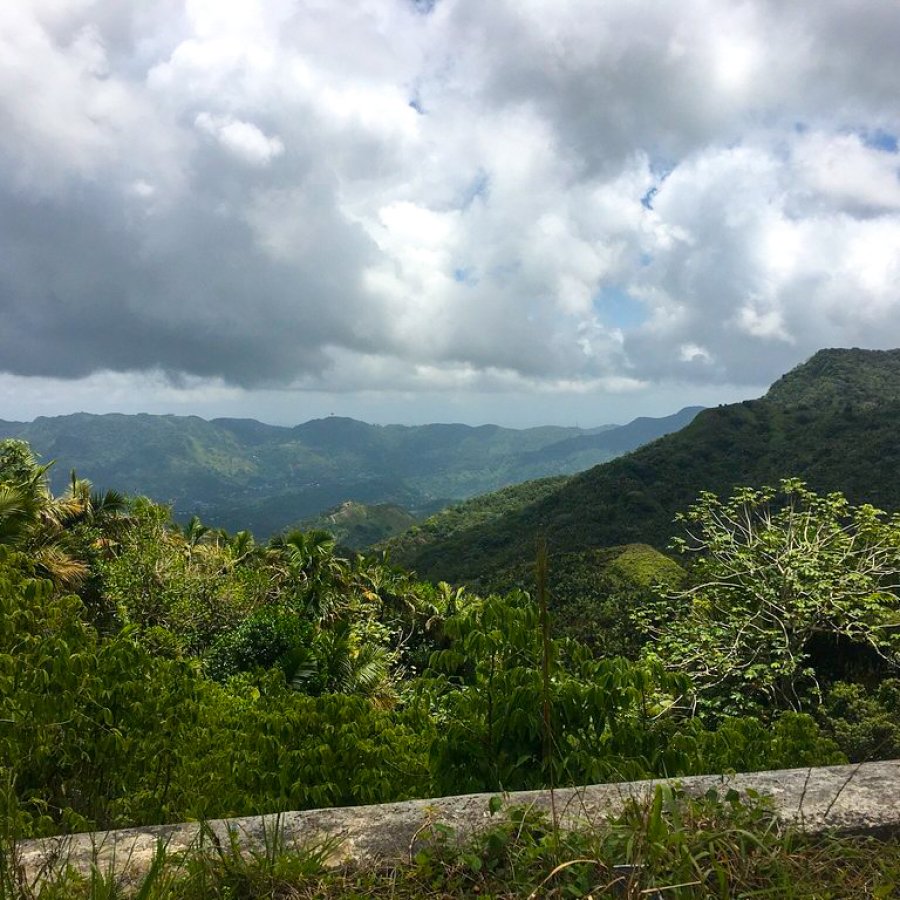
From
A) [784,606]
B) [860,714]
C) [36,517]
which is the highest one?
[36,517]

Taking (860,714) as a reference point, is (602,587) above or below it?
below

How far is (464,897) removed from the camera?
1.69 m

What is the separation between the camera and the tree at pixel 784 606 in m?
13.7

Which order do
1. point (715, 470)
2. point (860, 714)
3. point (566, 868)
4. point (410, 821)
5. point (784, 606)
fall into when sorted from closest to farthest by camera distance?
point (566, 868)
point (410, 821)
point (860, 714)
point (784, 606)
point (715, 470)

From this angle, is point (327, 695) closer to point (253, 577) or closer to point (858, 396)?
point (253, 577)

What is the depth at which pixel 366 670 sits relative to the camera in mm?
17484

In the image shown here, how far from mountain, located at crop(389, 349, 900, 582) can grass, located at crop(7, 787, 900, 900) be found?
81101mm

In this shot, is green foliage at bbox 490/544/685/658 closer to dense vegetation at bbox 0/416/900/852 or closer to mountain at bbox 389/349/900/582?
dense vegetation at bbox 0/416/900/852

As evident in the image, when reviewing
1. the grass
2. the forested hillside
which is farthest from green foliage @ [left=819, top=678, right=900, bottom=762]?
the grass

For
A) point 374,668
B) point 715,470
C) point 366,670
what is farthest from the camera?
point 715,470

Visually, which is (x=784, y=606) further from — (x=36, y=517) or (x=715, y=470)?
(x=715, y=470)

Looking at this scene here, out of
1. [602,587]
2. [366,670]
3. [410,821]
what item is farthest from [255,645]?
[602,587]

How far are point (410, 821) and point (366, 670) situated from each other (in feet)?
54.0

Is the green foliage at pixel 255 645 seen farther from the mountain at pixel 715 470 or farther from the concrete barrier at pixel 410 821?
the mountain at pixel 715 470
